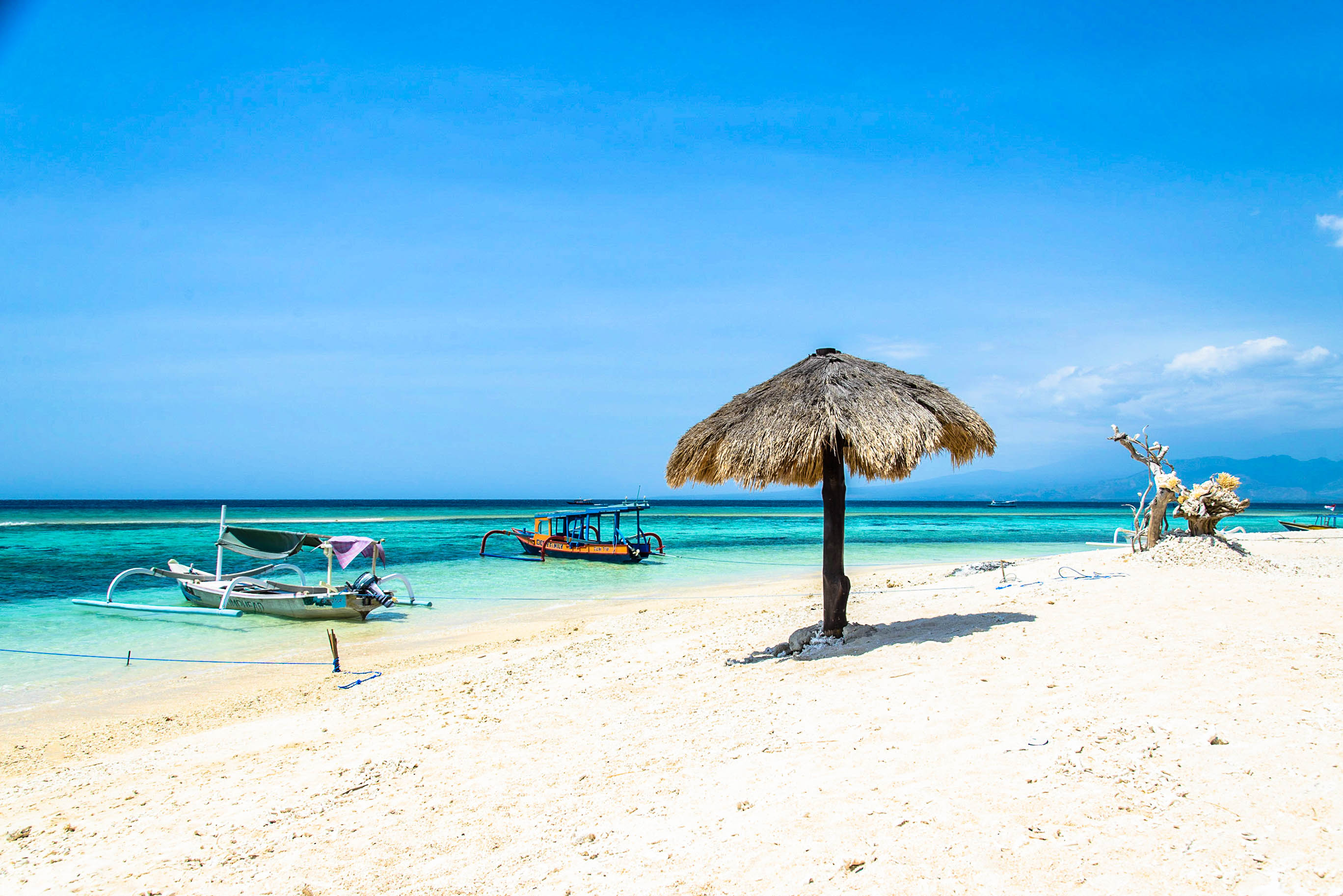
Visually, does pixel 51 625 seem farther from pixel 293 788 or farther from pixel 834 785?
pixel 834 785

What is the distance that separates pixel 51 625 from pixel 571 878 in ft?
49.1

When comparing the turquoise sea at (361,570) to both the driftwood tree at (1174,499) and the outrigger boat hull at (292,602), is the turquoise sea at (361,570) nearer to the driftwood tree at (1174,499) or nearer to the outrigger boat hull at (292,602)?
the outrigger boat hull at (292,602)

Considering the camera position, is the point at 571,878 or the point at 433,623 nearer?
the point at 571,878

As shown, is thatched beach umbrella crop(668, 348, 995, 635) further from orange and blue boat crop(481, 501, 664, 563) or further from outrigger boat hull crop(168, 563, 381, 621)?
orange and blue boat crop(481, 501, 664, 563)

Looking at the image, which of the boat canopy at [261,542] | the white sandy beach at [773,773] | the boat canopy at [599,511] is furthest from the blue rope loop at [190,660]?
the boat canopy at [599,511]

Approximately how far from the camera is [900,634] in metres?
7.69

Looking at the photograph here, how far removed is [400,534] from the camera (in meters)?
41.2

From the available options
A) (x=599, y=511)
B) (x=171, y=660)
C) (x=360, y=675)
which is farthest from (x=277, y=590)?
(x=599, y=511)

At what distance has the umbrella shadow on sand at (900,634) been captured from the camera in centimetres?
715

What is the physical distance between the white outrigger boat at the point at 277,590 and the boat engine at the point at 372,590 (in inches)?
0.4

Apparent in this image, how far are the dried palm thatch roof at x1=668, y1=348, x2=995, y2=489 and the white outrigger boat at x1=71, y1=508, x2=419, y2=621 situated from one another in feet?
29.6

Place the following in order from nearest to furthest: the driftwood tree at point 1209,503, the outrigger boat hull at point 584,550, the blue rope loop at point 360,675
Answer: the blue rope loop at point 360,675, the driftwood tree at point 1209,503, the outrigger boat hull at point 584,550

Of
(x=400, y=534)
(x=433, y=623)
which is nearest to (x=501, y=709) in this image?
(x=433, y=623)

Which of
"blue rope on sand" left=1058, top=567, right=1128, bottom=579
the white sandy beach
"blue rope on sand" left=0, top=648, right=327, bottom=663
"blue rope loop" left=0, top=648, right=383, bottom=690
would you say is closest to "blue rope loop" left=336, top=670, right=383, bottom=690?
"blue rope loop" left=0, top=648, right=383, bottom=690
